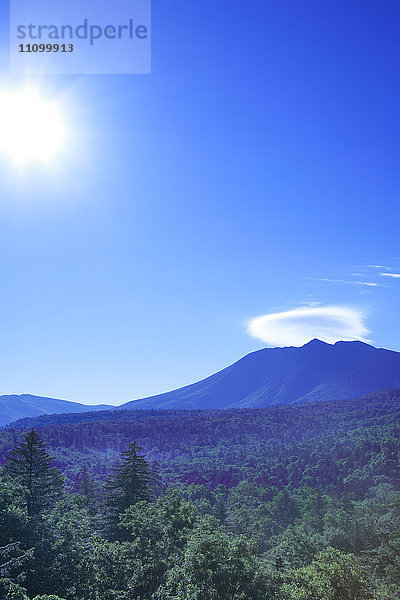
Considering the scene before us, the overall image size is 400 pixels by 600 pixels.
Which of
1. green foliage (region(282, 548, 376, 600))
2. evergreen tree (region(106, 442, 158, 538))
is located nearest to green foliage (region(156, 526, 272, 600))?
green foliage (region(282, 548, 376, 600))

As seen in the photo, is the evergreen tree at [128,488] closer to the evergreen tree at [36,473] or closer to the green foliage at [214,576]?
the evergreen tree at [36,473]

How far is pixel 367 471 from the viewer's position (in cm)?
15725

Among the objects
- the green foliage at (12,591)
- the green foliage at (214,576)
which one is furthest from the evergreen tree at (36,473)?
the green foliage at (12,591)

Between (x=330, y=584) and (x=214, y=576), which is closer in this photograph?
(x=214, y=576)

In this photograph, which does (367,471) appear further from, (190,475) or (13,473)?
(13,473)

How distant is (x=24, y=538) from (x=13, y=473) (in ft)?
69.8

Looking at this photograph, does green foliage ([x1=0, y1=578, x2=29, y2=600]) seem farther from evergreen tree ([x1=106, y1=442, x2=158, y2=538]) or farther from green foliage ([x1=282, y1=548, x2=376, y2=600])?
evergreen tree ([x1=106, y1=442, x2=158, y2=538])

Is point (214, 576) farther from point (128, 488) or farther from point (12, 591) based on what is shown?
point (128, 488)

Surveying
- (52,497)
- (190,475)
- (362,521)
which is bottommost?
(190,475)

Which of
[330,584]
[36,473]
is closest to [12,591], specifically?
[330,584]

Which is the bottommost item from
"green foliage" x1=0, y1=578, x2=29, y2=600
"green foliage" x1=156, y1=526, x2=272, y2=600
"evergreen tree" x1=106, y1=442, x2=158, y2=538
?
"evergreen tree" x1=106, y1=442, x2=158, y2=538

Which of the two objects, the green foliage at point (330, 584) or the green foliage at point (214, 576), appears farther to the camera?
the green foliage at point (330, 584)

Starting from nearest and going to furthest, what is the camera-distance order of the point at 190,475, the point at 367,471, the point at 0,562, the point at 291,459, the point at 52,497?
the point at 0,562
the point at 52,497
the point at 367,471
the point at 190,475
the point at 291,459

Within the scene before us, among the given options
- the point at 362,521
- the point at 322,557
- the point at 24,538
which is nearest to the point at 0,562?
the point at 24,538
